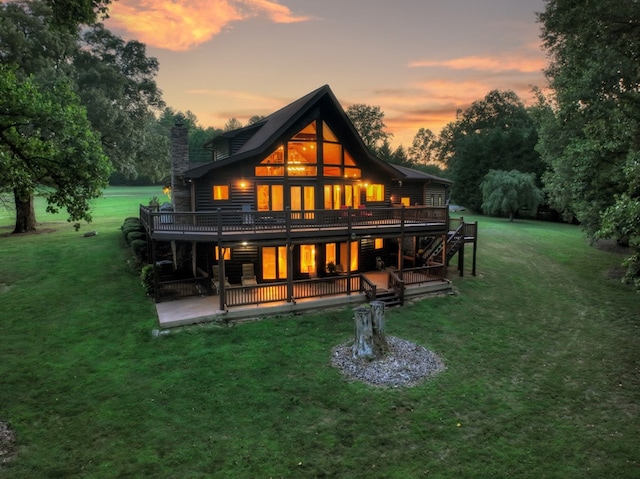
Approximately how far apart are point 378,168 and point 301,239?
917 cm

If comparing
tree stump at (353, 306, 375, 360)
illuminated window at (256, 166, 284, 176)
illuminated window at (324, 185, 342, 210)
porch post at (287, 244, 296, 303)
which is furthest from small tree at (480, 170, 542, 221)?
tree stump at (353, 306, 375, 360)

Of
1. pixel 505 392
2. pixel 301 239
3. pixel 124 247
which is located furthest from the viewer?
pixel 124 247

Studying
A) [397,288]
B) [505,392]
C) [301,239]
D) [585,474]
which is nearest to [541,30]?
[397,288]

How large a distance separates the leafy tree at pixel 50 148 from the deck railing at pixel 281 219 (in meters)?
4.42

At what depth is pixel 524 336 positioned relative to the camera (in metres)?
14.6

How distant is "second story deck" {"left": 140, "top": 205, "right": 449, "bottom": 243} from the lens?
15.6 metres

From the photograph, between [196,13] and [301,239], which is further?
[196,13]

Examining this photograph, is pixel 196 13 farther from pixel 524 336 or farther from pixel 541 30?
pixel 524 336

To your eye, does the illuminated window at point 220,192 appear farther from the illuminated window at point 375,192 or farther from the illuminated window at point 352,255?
the illuminated window at point 375,192

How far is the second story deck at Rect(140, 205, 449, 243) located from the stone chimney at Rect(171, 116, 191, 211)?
1.93 metres

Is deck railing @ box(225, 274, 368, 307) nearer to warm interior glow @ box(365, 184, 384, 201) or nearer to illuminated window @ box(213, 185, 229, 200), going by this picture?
illuminated window @ box(213, 185, 229, 200)

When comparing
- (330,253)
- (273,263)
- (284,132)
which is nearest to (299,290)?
(273,263)

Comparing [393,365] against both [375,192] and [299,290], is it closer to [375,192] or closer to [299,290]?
[299,290]

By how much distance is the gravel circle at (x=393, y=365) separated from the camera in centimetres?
1097
